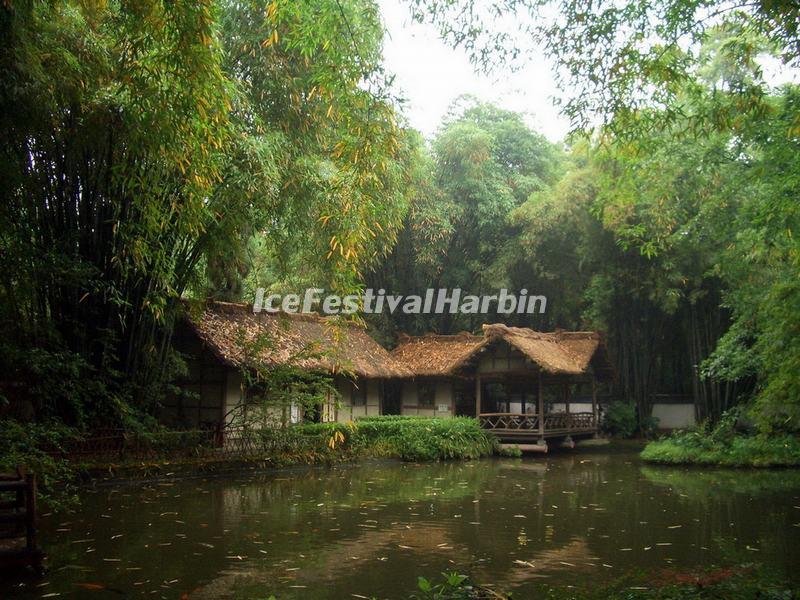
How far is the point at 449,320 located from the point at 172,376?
13.3 meters

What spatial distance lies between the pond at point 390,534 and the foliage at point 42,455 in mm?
486

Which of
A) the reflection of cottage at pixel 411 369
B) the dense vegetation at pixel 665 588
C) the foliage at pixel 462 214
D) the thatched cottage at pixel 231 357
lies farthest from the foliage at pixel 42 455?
the foliage at pixel 462 214

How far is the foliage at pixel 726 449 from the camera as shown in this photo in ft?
→ 51.2

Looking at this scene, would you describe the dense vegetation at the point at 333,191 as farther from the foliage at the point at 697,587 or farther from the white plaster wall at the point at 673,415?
the foliage at the point at 697,587

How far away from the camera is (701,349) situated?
21.2m

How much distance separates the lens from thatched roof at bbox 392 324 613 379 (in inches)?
764

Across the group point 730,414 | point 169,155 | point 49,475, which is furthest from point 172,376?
point 730,414

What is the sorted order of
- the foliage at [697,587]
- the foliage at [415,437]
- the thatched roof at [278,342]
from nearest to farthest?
the foliage at [697,587] < the thatched roof at [278,342] < the foliage at [415,437]

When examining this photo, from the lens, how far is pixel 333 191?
6.92 metres

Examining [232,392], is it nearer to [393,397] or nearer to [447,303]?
[393,397]

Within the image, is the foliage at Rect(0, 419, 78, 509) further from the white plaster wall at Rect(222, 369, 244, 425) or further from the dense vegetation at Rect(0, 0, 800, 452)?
the white plaster wall at Rect(222, 369, 244, 425)

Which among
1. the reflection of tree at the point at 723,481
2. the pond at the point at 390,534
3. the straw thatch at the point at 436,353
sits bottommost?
the reflection of tree at the point at 723,481

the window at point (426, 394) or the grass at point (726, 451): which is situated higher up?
the window at point (426, 394)

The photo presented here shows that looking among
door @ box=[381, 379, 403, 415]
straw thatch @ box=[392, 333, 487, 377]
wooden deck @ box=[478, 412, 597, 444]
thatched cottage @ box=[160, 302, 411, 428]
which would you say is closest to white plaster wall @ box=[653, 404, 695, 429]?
wooden deck @ box=[478, 412, 597, 444]
